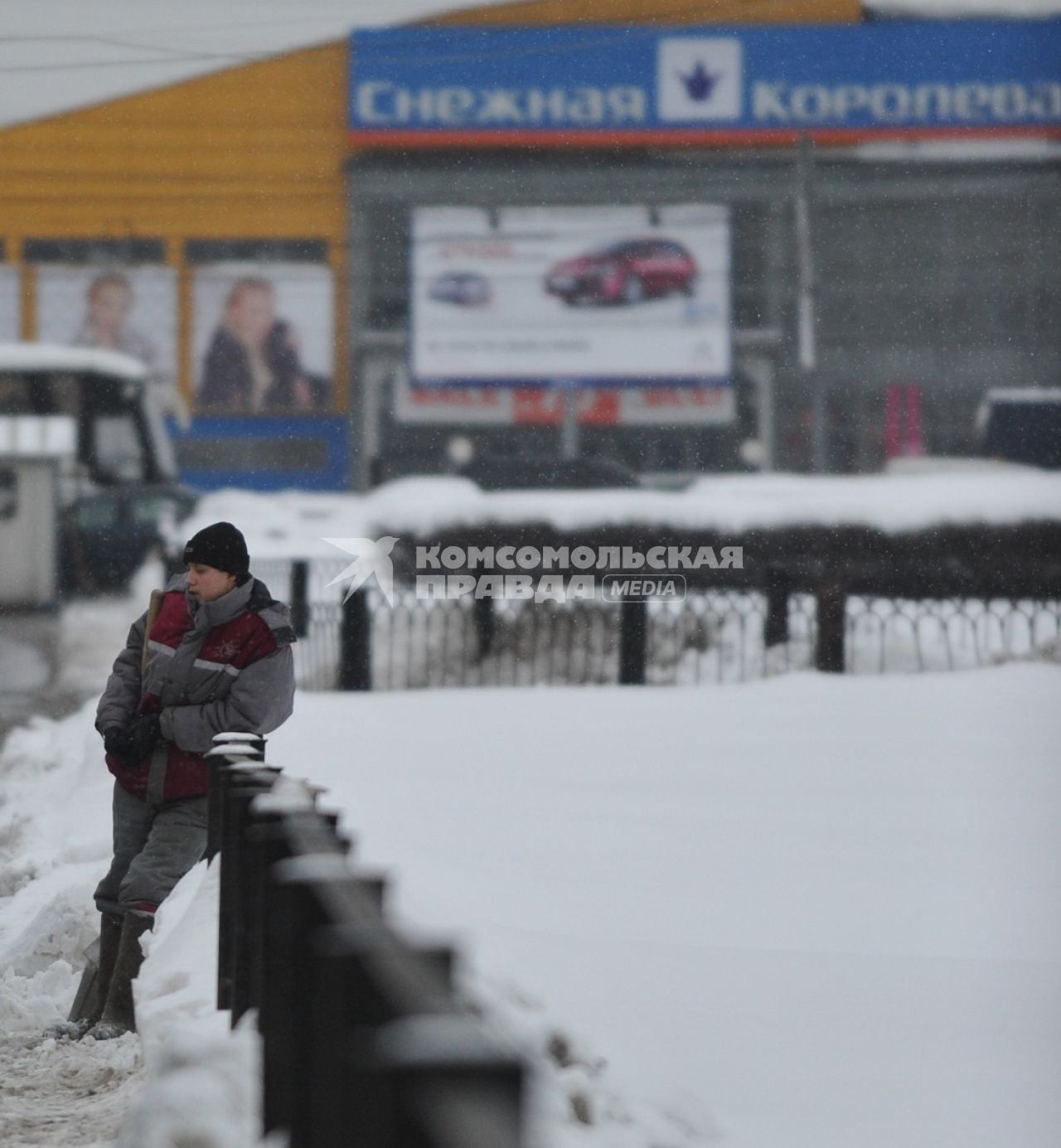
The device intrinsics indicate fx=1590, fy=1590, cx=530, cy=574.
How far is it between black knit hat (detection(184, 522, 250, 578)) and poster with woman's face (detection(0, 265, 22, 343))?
32.8m

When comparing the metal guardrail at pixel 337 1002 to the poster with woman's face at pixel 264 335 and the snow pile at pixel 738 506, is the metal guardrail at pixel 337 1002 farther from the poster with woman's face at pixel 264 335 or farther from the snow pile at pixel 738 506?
the poster with woman's face at pixel 264 335

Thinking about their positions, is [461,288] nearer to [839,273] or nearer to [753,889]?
[839,273]

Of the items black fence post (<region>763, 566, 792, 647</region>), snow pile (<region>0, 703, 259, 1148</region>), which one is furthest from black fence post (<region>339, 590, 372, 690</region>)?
snow pile (<region>0, 703, 259, 1148</region>)

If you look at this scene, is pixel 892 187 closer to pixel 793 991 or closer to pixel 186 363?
pixel 186 363

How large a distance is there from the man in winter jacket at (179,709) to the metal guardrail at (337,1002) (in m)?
0.68

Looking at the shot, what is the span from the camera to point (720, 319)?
34.6m

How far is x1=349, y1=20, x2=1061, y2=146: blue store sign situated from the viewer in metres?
34.3

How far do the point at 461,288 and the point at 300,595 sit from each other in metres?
24.5

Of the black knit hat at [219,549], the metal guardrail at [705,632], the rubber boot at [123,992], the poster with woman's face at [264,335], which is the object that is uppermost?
the poster with woman's face at [264,335]

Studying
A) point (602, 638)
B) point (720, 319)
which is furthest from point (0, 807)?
point (720, 319)

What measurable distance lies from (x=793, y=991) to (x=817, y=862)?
146 centimetres

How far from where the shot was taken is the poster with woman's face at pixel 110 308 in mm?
35281

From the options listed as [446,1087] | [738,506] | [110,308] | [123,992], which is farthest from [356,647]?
[110,308]

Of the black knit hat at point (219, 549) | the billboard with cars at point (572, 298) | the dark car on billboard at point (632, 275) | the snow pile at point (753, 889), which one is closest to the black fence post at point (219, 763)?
the black knit hat at point (219, 549)
